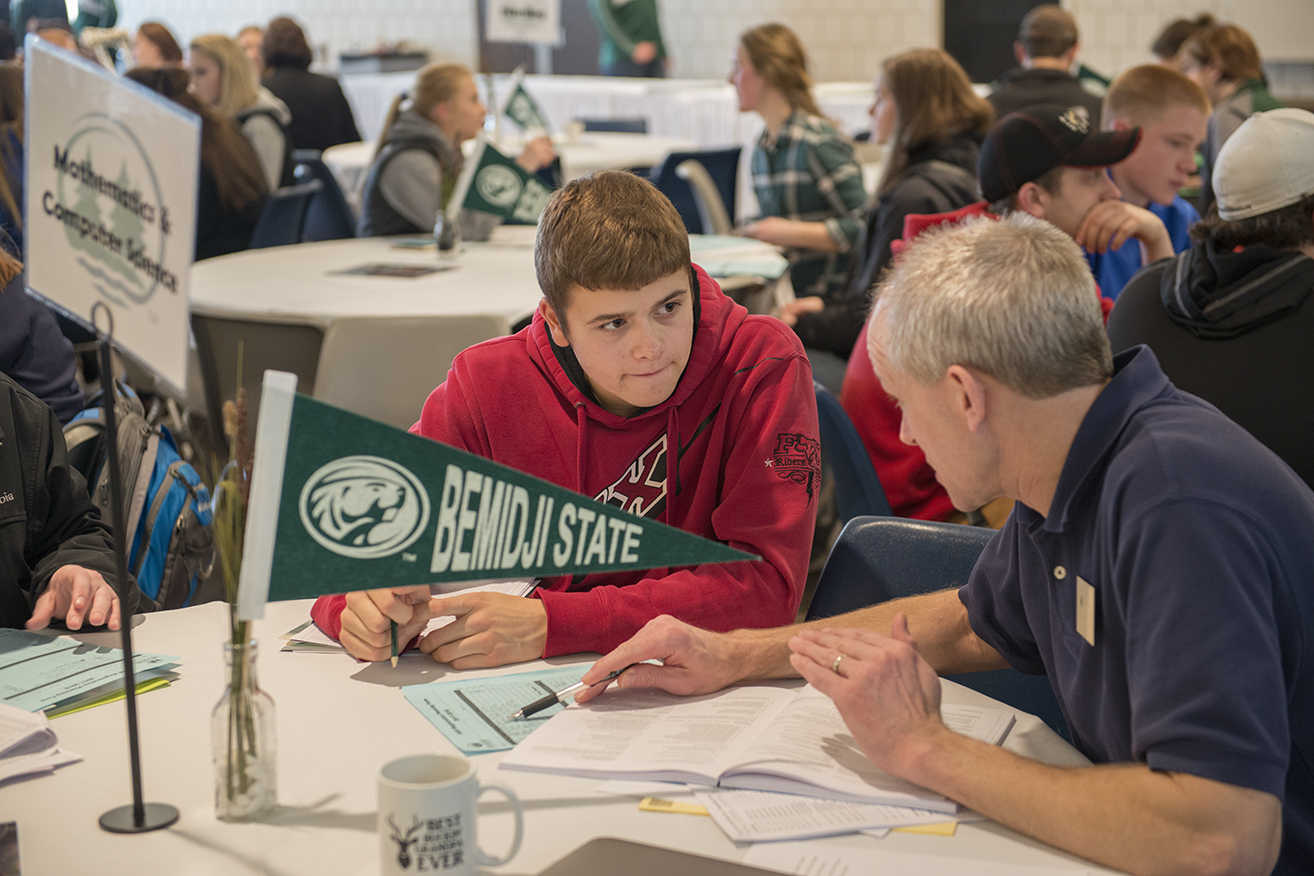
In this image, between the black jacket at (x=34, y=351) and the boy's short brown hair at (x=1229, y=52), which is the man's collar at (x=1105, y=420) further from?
the boy's short brown hair at (x=1229, y=52)

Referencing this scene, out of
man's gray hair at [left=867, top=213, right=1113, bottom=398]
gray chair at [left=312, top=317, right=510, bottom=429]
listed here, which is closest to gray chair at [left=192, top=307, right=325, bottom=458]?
gray chair at [left=312, top=317, right=510, bottom=429]

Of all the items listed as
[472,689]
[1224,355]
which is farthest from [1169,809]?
[1224,355]

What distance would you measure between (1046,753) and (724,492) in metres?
0.62

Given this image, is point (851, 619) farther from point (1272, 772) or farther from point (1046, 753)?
point (1272, 772)

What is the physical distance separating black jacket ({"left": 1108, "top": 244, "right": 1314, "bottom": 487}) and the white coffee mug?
179 centimetres

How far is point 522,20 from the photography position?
6.20m

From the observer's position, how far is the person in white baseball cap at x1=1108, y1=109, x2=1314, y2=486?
2246mm

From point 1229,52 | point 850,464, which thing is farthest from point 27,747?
point 1229,52

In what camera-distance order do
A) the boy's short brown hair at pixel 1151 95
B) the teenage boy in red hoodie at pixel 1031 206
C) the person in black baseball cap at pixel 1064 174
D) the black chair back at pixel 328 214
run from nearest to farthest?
the teenage boy in red hoodie at pixel 1031 206
the person in black baseball cap at pixel 1064 174
the boy's short brown hair at pixel 1151 95
the black chair back at pixel 328 214

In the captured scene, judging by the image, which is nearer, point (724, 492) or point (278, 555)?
point (278, 555)

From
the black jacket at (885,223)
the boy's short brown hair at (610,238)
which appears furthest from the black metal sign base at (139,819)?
the black jacket at (885,223)

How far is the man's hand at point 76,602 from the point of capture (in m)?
1.57

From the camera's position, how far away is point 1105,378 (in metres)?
1.21

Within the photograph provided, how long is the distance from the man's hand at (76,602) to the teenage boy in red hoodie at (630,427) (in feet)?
0.94
